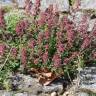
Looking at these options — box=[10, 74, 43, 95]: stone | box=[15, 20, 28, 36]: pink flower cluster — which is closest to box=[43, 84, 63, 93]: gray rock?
box=[10, 74, 43, 95]: stone

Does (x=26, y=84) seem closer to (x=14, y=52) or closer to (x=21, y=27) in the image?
(x=14, y=52)

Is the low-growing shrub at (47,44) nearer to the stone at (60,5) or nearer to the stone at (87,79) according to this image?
the stone at (87,79)

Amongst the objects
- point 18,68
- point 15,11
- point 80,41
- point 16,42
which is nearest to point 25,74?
point 18,68

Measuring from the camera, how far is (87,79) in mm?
5020

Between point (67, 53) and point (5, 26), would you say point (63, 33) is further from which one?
point (5, 26)

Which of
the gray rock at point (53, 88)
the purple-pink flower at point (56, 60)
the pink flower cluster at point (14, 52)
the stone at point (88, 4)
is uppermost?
the stone at point (88, 4)


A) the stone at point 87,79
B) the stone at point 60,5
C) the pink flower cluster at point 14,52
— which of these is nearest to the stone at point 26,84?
the pink flower cluster at point 14,52

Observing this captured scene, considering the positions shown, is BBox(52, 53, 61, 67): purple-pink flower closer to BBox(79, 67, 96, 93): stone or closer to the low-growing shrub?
the low-growing shrub

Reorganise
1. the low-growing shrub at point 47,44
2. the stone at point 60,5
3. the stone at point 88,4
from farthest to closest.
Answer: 1. the stone at point 88,4
2. the stone at point 60,5
3. the low-growing shrub at point 47,44

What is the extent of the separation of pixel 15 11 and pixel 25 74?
1379 millimetres

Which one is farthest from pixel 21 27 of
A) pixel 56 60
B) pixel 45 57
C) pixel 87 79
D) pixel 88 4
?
pixel 88 4

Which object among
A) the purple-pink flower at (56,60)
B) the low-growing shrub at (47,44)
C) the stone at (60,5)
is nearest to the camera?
the purple-pink flower at (56,60)

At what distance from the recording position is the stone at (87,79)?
4850 mm

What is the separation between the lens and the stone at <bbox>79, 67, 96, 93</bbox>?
485 cm
